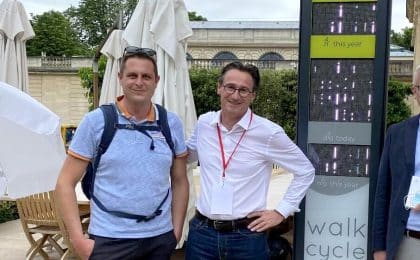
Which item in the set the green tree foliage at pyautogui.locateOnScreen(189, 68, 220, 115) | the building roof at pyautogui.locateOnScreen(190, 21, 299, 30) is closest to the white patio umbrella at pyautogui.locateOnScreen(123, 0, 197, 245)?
the green tree foliage at pyautogui.locateOnScreen(189, 68, 220, 115)

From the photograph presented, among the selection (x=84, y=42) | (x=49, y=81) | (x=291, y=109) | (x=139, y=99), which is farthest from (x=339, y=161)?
(x=84, y=42)

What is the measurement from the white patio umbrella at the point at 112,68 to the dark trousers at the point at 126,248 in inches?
156

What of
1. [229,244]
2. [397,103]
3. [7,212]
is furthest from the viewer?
[397,103]

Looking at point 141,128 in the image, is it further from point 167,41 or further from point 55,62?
point 55,62

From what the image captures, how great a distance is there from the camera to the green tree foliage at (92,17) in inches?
2357

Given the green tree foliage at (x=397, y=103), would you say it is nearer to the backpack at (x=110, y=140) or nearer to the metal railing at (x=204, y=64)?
the metal railing at (x=204, y=64)

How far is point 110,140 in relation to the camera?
2.69 metres

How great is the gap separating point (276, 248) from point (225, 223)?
1431 millimetres

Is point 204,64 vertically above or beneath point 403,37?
beneath

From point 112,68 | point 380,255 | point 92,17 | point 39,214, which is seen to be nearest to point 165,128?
point 380,255

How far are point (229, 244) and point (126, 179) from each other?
2.22 feet

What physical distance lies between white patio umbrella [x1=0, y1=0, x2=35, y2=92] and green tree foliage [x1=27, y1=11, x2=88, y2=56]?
150 feet

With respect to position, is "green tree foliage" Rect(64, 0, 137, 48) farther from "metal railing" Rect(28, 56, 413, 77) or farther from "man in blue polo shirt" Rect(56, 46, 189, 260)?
"man in blue polo shirt" Rect(56, 46, 189, 260)

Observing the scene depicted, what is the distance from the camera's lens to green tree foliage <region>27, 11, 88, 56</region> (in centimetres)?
5319
